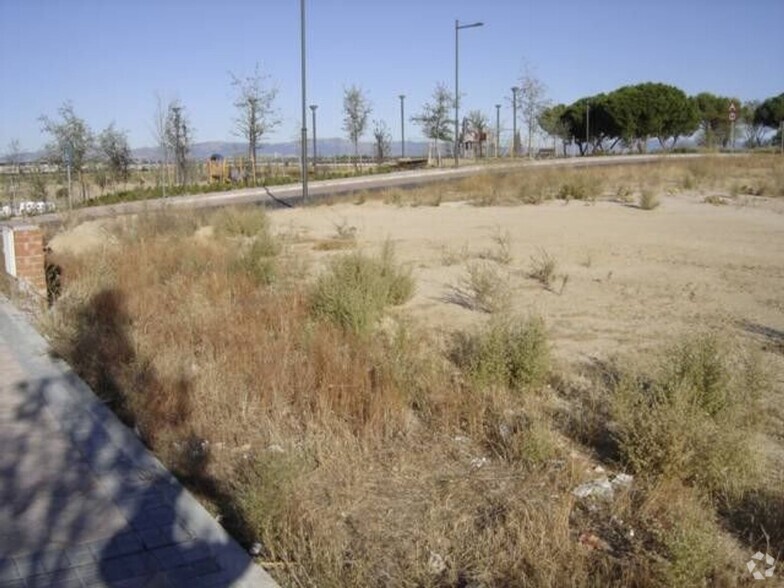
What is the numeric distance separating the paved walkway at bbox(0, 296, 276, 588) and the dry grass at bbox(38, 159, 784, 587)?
0.70ft

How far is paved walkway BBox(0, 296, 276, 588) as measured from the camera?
150 inches

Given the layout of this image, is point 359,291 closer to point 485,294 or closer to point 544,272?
point 485,294

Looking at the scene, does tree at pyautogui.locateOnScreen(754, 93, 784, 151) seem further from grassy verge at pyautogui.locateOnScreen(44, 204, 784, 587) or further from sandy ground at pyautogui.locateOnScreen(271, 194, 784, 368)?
grassy verge at pyautogui.locateOnScreen(44, 204, 784, 587)

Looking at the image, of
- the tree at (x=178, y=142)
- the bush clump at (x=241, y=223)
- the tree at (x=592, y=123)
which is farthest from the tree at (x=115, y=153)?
the tree at (x=592, y=123)

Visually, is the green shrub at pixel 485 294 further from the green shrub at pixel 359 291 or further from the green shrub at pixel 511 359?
the green shrub at pixel 511 359

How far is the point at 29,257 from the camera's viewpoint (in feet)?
35.1

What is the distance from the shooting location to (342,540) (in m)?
4.14

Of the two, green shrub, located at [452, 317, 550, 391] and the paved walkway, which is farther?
green shrub, located at [452, 317, 550, 391]

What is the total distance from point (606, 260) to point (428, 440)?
894 cm

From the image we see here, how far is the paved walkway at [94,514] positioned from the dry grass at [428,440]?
0.21m

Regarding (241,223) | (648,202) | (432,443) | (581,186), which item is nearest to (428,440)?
(432,443)

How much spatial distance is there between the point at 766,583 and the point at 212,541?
244cm

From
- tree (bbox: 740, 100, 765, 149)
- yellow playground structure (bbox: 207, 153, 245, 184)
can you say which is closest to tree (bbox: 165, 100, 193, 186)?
yellow playground structure (bbox: 207, 153, 245, 184)

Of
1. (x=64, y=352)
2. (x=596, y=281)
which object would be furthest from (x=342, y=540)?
(x=596, y=281)
